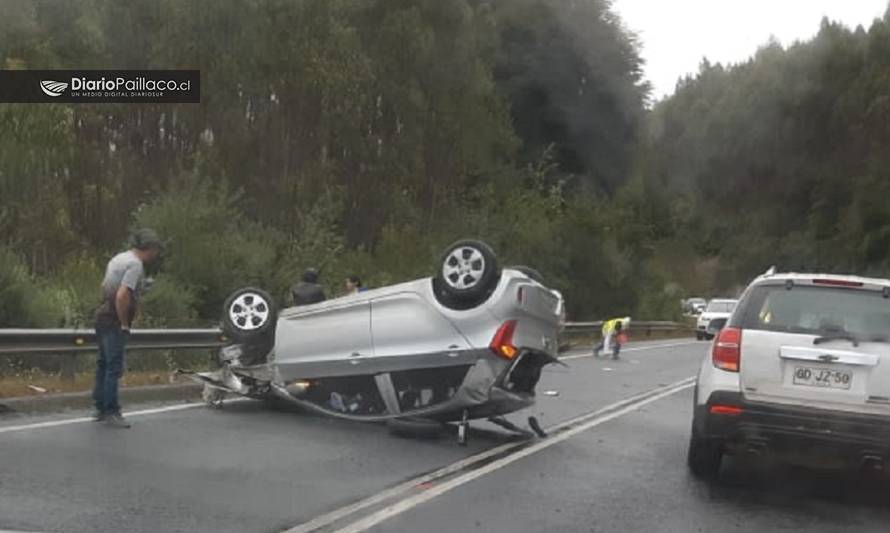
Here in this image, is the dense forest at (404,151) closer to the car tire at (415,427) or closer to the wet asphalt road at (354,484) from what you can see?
the wet asphalt road at (354,484)

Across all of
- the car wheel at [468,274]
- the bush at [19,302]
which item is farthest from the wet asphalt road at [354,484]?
the bush at [19,302]

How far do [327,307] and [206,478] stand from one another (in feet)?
9.11

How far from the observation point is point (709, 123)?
2144 inches

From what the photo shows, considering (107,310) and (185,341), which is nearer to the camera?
(107,310)

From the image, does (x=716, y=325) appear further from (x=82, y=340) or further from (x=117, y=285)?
(x=82, y=340)

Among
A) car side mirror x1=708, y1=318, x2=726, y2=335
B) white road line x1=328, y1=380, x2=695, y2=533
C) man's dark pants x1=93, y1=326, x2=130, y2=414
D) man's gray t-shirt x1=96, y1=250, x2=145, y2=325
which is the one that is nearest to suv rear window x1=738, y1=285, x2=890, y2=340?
car side mirror x1=708, y1=318, x2=726, y2=335

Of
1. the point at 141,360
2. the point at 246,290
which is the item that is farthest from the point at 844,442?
the point at 141,360

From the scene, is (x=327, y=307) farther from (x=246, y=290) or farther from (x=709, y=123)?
(x=709, y=123)

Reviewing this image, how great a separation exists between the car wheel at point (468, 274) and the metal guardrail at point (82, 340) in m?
2.69

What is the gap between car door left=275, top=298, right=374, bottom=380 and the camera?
9.77 metres

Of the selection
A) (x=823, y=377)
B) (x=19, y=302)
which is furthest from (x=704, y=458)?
(x=19, y=302)

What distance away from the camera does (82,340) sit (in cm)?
1177

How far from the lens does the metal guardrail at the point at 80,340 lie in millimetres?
10961

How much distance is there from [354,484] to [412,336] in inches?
83.0
